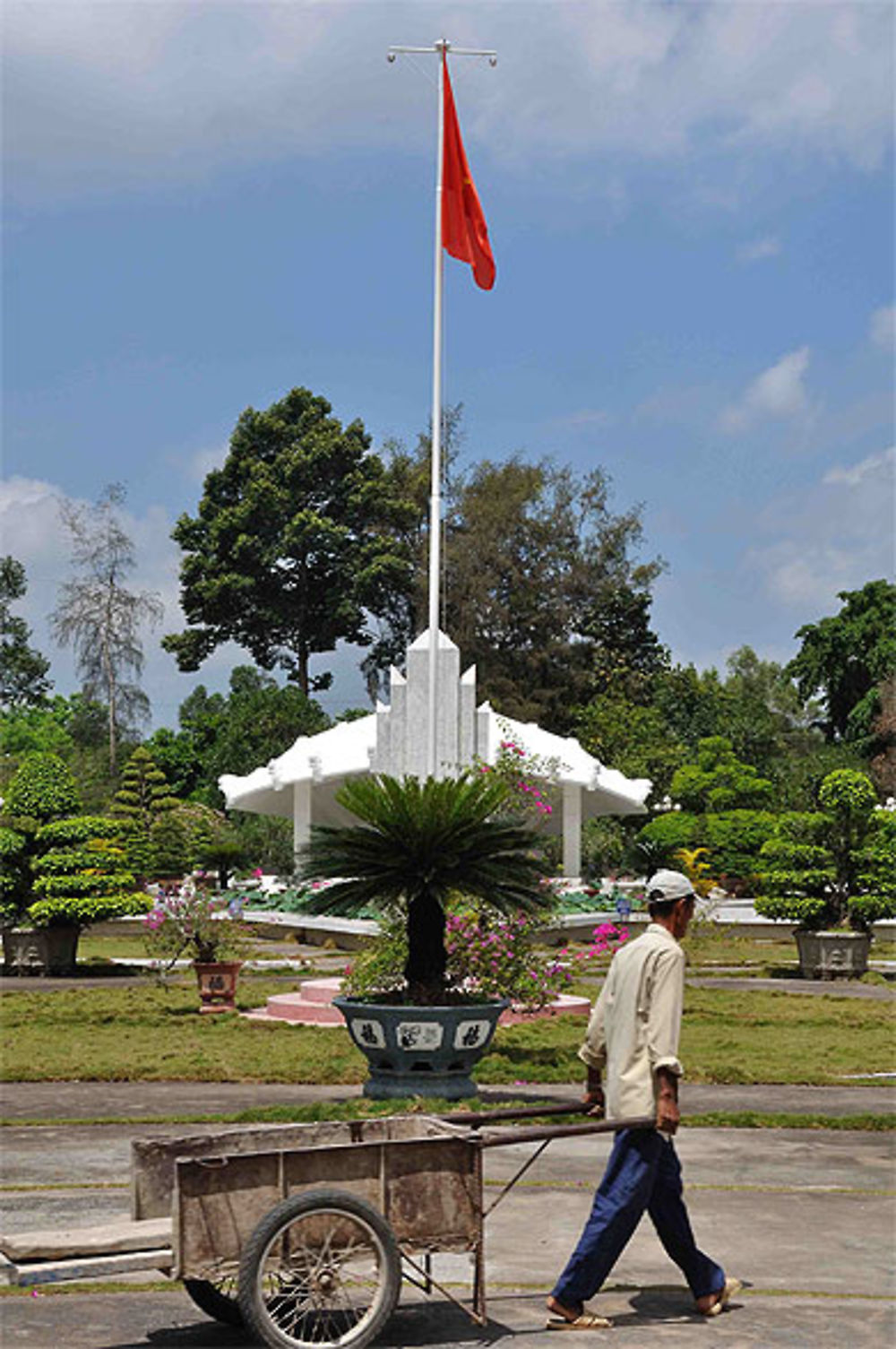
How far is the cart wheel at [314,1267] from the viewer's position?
5.94 m

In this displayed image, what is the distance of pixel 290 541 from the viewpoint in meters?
61.6

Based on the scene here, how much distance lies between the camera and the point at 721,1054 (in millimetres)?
15695

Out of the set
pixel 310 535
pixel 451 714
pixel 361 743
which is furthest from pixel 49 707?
pixel 451 714

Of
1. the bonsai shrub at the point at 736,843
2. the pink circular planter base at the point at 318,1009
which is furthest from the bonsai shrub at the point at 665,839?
the pink circular planter base at the point at 318,1009

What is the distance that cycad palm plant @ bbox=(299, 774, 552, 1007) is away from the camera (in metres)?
12.5

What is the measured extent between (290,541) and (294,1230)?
184 ft

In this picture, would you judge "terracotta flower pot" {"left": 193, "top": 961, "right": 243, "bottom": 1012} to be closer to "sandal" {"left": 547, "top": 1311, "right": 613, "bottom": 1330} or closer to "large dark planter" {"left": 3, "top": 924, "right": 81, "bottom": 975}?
"large dark planter" {"left": 3, "top": 924, "right": 81, "bottom": 975}

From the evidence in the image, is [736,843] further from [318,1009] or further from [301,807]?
[318,1009]

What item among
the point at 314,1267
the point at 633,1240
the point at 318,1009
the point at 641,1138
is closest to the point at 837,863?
the point at 318,1009

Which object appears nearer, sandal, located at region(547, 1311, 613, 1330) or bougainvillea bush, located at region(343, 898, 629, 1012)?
sandal, located at region(547, 1311, 613, 1330)

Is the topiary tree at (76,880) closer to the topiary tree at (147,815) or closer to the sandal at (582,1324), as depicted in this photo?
the topiary tree at (147,815)

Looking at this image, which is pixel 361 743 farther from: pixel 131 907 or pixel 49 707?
pixel 49 707

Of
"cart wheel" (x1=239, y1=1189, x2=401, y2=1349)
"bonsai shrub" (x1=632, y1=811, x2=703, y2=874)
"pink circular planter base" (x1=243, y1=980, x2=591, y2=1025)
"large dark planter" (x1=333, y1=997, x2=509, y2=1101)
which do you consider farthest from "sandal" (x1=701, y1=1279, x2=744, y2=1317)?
"bonsai shrub" (x1=632, y1=811, x2=703, y2=874)

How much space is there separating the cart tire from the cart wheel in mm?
214
